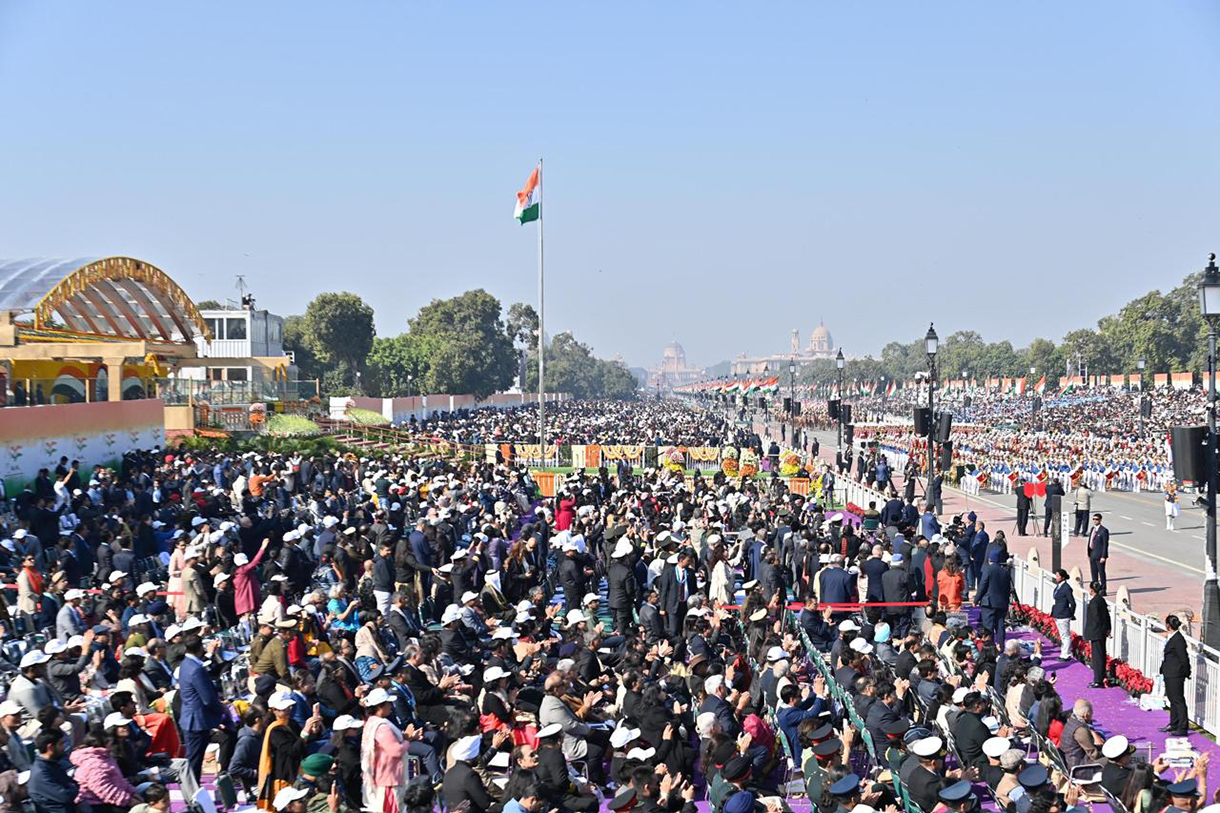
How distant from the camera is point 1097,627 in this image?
1491cm

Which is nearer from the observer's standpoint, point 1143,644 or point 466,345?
point 1143,644

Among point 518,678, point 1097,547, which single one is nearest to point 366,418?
point 1097,547

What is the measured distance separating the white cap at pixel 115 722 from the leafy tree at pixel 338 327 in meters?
88.9

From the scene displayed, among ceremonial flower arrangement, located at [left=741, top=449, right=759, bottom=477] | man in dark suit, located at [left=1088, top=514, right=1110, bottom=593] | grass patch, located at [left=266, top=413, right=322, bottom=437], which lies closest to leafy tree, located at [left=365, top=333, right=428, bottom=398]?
grass patch, located at [left=266, top=413, right=322, bottom=437]

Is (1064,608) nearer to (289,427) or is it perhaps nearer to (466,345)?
(289,427)

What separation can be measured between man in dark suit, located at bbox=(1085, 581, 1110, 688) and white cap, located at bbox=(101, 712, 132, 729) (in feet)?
35.4

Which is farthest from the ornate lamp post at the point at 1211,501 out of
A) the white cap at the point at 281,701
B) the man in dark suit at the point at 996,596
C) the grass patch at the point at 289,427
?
the grass patch at the point at 289,427

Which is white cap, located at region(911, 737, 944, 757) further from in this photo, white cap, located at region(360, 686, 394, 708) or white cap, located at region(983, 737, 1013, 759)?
white cap, located at region(360, 686, 394, 708)

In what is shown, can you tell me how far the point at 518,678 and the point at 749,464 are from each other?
29683 millimetres

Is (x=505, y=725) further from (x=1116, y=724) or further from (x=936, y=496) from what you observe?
(x=936, y=496)

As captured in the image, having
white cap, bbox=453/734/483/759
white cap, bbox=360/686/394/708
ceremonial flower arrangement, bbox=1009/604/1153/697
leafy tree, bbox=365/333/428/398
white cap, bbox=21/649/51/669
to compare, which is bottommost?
ceremonial flower arrangement, bbox=1009/604/1153/697

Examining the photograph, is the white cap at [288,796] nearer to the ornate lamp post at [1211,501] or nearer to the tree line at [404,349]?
the ornate lamp post at [1211,501]

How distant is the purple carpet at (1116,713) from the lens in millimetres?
12711

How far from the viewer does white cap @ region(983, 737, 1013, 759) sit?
353 inches
